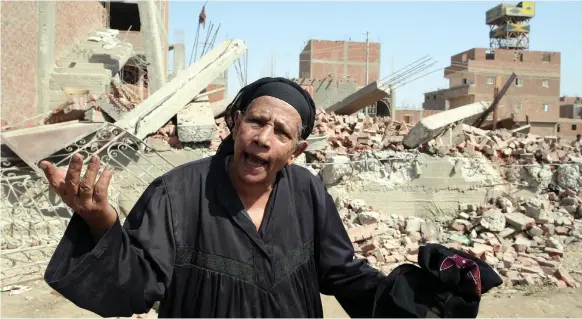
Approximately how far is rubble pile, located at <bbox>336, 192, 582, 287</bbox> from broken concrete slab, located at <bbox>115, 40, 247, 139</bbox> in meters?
3.24

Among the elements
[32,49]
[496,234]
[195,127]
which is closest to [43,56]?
[32,49]

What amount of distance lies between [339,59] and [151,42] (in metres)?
20.6

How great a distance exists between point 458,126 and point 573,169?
2168 millimetres

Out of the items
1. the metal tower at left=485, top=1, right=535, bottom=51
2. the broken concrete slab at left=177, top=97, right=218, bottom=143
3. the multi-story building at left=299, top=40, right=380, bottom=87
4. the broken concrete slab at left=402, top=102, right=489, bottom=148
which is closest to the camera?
the broken concrete slab at left=177, top=97, right=218, bottom=143

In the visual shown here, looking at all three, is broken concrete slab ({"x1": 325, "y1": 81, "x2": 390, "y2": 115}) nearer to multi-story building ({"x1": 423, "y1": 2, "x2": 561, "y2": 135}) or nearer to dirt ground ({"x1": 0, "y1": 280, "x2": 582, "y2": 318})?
dirt ground ({"x1": 0, "y1": 280, "x2": 582, "y2": 318})

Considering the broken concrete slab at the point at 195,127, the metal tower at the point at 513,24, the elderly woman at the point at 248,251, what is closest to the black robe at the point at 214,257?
the elderly woman at the point at 248,251

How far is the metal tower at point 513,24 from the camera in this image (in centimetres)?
4038

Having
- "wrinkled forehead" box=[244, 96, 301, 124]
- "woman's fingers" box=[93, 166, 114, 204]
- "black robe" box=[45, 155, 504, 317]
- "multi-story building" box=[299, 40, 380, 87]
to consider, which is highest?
"multi-story building" box=[299, 40, 380, 87]

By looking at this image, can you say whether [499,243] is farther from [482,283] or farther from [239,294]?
[239,294]

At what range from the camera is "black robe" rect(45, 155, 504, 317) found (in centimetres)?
135

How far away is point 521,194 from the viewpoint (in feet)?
27.3

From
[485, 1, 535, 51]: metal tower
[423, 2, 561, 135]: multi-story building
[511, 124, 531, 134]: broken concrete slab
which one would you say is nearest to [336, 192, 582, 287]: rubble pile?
[511, 124, 531, 134]: broken concrete slab

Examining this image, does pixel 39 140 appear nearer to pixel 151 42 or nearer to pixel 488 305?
pixel 151 42

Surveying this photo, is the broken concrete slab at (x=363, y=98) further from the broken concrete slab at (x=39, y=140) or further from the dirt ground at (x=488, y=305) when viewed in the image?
the broken concrete slab at (x=39, y=140)
